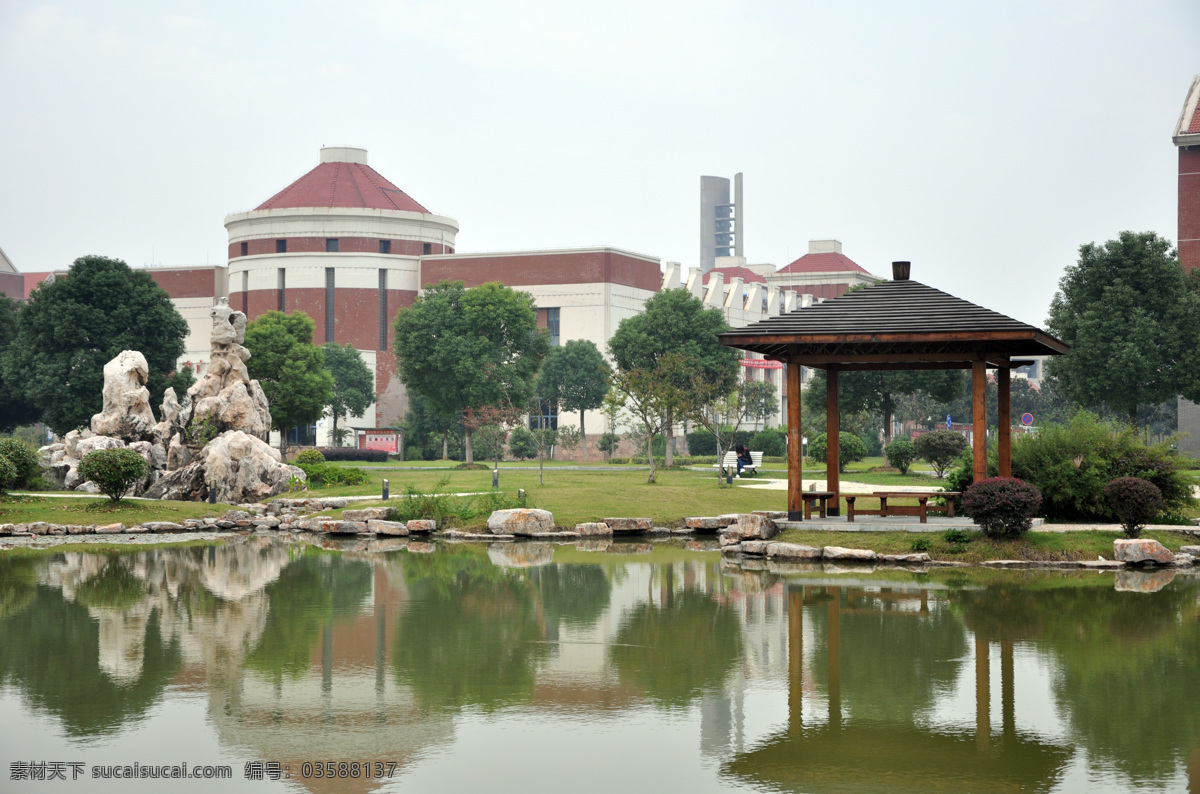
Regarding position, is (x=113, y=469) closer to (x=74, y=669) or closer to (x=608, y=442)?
(x=74, y=669)

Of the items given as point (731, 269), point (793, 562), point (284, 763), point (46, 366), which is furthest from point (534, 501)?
point (731, 269)

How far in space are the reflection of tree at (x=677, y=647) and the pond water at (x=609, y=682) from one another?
0.17 ft

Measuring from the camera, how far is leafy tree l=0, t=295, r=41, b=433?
4719 centimetres

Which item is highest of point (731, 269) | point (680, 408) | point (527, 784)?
point (731, 269)

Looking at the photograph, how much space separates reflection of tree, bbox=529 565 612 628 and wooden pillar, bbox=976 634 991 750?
4.50 metres

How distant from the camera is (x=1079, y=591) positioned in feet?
52.5

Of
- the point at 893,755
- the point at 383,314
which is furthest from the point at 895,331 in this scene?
the point at 383,314

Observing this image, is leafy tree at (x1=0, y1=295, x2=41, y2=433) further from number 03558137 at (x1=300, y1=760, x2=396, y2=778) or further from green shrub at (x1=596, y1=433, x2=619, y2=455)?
number 03558137 at (x1=300, y1=760, x2=396, y2=778)

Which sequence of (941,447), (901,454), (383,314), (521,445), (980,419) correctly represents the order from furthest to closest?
(383,314) < (521,445) < (901,454) < (941,447) < (980,419)

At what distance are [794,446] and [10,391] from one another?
38486 mm

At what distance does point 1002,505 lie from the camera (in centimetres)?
1892

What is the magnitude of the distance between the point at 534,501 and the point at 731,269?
88334 mm

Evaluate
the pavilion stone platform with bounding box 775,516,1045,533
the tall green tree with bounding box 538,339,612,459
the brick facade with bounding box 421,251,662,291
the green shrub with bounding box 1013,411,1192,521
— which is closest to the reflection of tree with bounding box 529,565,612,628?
the pavilion stone platform with bounding box 775,516,1045,533

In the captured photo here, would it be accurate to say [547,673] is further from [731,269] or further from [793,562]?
[731,269]
